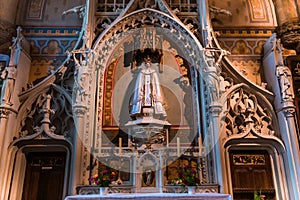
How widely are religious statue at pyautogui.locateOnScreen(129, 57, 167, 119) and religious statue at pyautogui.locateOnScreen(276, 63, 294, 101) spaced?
2886mm

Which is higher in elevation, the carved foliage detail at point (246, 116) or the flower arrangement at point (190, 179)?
the carved foliage detail at point (246, 116)

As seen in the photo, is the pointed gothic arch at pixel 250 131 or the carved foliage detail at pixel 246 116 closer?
the pointed gothic arch at pixel 250 131

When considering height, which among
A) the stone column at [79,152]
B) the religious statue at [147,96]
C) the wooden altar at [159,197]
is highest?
the religious statue at [147,96]

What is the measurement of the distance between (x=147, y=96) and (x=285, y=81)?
3.34 meters

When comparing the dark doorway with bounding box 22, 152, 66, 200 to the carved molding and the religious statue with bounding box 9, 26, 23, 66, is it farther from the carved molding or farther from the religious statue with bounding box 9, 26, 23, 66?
the carved molding

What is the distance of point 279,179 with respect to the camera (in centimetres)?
787

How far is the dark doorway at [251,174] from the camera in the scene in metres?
7.86

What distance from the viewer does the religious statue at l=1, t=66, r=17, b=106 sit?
7.62m

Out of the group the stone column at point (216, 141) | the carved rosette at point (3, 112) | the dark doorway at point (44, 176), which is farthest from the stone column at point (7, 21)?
the stone column at point (216, 141)

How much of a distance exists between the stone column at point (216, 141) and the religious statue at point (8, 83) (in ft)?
15.4

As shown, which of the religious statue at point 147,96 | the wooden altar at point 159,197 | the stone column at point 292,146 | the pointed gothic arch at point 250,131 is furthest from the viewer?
the pointed gothic arch at point 250,131

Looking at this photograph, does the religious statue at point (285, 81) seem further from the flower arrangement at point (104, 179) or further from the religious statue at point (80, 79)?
the religious statue at point (80, 79)

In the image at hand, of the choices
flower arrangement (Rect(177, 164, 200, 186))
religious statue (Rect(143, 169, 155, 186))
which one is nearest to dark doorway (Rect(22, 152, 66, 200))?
religious statue (Rect(143, 169, 155, 186))

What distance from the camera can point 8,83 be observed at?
7.75m
